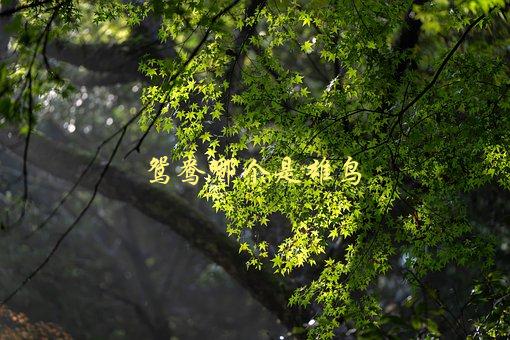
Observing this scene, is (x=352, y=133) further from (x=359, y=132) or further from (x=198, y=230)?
(x=198, y=230)

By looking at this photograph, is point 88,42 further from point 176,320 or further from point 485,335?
point 176,320

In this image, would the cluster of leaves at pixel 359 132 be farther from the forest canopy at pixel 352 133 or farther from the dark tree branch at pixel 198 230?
the dark tree branch at pixel 198 230

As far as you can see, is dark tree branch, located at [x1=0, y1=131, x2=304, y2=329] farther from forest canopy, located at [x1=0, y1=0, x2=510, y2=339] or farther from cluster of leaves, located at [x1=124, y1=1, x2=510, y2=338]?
cluster of leaves, located at [x1=124, y1=1, x2=510, y2=338]

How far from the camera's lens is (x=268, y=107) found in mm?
5344

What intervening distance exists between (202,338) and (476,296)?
1815cm

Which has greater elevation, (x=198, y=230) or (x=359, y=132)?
(x=198, y=230)

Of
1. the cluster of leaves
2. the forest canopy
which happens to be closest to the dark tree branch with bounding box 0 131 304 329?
the forest canopy

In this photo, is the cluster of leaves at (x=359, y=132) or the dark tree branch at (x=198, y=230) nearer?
the cluster of leaves at (x=359, y=132)

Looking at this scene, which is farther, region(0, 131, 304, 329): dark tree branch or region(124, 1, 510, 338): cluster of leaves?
region(0, 131, 304, 329): dark tree branch

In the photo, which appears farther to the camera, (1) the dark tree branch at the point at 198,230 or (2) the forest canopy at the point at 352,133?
(1) the dark tree branch at the point at 198,230

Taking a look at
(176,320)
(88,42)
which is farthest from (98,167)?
(176,320)

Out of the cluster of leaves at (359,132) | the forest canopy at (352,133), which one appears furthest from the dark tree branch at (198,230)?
the cluster of leaves at (359,132)

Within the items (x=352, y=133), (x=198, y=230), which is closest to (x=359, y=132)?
(x=352, y=133)

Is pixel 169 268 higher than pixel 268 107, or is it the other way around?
pixel 169 268
